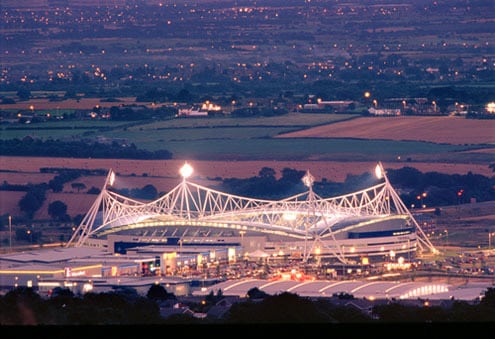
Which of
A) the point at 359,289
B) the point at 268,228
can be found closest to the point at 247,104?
the point at 268,228

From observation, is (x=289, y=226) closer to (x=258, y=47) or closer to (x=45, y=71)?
(x=45, y=71)

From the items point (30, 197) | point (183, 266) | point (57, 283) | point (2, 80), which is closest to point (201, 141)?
point (2, 80)

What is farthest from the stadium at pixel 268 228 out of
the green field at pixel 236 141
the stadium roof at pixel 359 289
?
the green field at pixel 236 141

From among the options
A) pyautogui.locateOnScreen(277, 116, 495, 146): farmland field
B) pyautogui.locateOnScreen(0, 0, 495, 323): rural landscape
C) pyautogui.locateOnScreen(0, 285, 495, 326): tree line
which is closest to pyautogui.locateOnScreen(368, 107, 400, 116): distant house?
pyautogui.locateOnScreen(0, 0, 495, 323): rural landscape

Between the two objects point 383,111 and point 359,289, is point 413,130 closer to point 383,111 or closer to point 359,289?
point 383,111

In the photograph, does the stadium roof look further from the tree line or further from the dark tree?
the dark tree

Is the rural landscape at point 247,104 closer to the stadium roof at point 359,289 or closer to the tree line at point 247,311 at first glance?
the stadium roof at point 359,289
